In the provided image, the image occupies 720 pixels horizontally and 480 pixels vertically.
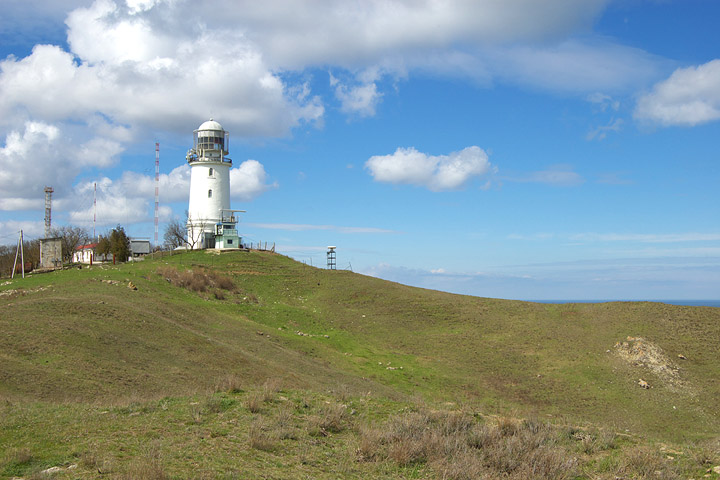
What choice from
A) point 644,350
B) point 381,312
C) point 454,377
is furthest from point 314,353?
point 644,350

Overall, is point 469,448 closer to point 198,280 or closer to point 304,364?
point 304,364

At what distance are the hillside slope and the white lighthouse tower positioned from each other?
687 inches

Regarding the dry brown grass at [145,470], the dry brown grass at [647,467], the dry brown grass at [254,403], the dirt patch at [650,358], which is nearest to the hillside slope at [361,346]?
the dirt patch at [650,358]

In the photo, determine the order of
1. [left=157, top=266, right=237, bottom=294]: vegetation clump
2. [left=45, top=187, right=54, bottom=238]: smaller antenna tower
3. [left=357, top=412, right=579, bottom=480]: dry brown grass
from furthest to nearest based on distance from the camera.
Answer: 1. [left=45, top=187, right=54, bottom=238]: smaller antenna tower
2. [left=157, top=266, right=237, bottom=294]: vegetation clump
3. [left=357, top=412, right=579, bottom=480]: dry brown grass

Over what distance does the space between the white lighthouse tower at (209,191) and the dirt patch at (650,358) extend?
42.7 metres

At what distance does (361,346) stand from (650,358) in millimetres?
15799

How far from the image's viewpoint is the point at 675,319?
118 ft

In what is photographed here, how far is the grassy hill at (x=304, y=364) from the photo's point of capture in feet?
32.6

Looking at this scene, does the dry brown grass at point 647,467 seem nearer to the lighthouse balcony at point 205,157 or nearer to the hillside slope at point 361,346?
the hillside slope at point 361,346

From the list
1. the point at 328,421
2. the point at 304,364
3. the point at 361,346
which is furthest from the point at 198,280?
the point at 328,421

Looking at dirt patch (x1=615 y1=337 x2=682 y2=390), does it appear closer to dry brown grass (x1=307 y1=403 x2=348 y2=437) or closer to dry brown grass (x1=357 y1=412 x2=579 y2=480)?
dry brown grass (x1=357 y1=412 x2=579 y2=480)

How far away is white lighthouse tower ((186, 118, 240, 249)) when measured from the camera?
64.8m

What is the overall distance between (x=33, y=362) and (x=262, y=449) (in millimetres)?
11403

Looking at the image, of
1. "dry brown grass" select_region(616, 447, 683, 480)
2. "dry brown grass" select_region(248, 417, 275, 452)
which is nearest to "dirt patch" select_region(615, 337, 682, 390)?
"dry brown grass" select_region(616, 447, 683, 480)
